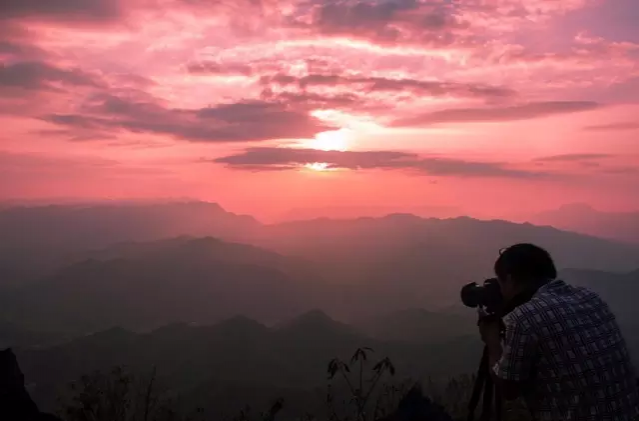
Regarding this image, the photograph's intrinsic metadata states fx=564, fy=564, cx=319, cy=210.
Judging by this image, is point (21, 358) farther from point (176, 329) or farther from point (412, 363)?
point (412, 363)

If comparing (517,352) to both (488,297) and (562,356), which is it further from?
(488,297)

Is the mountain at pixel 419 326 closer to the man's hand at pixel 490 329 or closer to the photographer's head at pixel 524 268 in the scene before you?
the man's hand at pixel 490 329

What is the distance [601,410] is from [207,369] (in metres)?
120

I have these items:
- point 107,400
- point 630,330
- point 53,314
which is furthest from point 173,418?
point 53,314

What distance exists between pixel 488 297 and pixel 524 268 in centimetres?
42

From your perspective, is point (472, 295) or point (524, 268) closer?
point (524, 268)

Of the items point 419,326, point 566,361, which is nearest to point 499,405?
point 566,361

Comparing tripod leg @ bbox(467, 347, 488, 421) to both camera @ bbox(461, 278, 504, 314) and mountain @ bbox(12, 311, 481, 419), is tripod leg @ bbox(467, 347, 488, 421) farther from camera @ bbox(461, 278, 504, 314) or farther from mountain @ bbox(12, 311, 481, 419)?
mountain @ bbox(12, 311, 481, 419)

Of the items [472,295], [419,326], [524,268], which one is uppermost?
[524,268]

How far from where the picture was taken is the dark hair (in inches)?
167

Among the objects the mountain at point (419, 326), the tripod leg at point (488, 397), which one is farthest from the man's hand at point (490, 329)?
the mountain at point (419, 326)

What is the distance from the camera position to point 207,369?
4614 inches

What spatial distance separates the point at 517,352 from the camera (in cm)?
393

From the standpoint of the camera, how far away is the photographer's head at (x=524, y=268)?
425 cm
